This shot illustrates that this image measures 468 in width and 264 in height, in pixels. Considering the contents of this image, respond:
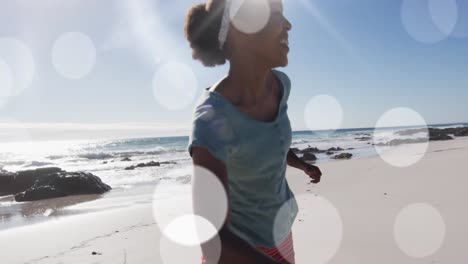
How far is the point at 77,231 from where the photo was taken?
7.25 m

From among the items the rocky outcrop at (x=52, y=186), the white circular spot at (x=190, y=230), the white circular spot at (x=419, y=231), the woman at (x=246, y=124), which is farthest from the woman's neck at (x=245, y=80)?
the rocky outcrop at (x=52, y=186)

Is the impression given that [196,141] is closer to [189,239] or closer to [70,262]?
[189,239]

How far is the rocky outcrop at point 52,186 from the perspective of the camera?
39.9ft

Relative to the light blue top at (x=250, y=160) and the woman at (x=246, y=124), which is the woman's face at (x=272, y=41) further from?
the light blue top at (x=250, y=160)

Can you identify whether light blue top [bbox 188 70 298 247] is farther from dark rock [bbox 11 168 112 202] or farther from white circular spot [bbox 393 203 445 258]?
dark rock [bbox 11 168 112 202]

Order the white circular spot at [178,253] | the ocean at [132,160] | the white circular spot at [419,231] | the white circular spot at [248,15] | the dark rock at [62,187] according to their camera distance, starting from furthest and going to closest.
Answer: the ocean at [132,160]
the dark rock at [62,187]
the white circular spot at [178,253]
the white circular spot at [419,231]
the white circular spot at [248,15]

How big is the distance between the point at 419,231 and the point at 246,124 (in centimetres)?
470

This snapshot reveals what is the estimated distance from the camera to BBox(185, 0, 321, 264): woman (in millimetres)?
1212

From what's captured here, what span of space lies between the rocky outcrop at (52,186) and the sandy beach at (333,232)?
11.4 feet

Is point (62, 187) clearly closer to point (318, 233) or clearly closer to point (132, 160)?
point (318, 233)

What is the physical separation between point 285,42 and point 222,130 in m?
0.49

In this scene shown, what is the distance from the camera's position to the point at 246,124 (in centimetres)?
132

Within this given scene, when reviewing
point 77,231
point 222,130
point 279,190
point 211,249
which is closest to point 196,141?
point 222,130

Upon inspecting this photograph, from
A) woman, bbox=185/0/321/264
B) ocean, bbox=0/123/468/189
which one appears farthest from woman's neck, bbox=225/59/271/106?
ocean, bbox=0/123/468/189
